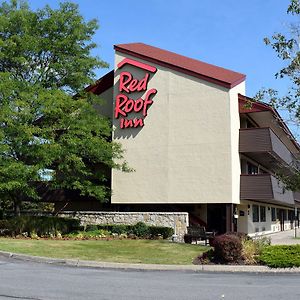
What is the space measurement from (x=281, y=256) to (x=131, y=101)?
16786mm

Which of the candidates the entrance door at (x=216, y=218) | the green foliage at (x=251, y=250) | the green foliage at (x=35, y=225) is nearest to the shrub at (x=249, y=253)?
the green foliage at (x=251, y=250)

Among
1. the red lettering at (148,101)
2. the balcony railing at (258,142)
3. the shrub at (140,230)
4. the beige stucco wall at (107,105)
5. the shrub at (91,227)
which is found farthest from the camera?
the beige stucco wall at (107,105)

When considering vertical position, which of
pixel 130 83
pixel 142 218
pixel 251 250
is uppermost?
pixel 130 83

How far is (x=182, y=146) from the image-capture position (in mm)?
27344

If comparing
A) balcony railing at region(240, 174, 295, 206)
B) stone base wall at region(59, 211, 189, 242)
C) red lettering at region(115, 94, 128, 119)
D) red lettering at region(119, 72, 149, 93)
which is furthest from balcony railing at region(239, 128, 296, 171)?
red lettering at region(115, 94, 128, 119)

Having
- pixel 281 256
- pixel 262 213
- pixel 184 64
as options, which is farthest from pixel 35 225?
pixel 262 213

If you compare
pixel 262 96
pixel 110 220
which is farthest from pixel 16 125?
pixel 262 96

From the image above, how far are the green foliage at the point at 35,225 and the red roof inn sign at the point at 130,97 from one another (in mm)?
7560

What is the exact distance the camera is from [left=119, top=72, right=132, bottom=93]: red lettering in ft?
96.3

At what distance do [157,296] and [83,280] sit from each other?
8.67ft

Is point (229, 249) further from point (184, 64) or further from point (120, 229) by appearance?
point (184, 64)

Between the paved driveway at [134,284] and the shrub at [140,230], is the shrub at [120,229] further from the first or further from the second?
the paved driveway at [134,284]

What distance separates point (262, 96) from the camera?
17.8 meters

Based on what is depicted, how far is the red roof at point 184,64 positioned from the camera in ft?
87.8
